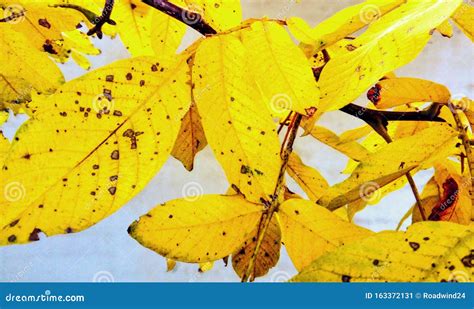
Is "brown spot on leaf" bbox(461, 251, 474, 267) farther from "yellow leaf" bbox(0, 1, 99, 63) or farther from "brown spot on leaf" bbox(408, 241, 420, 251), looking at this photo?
"yellow leaf" bbox(0, 1, 99, 63)

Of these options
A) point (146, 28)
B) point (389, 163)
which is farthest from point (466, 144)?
point (146, 28)

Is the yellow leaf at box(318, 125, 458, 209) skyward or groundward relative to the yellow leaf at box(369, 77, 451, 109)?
groundward

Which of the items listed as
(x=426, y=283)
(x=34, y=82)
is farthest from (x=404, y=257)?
(x=34, y=82)

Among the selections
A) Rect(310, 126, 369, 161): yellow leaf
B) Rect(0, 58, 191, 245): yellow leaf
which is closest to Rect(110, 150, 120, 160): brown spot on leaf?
Rect(0, 58, 191, 245): yellow leaf

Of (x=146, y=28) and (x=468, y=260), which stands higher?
(x=146, y=28)

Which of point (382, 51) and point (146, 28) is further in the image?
point (146, 28)

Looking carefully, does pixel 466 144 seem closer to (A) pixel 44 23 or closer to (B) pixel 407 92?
(B) pixel 407 92

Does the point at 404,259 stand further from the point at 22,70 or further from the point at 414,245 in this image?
the point at 22,70
